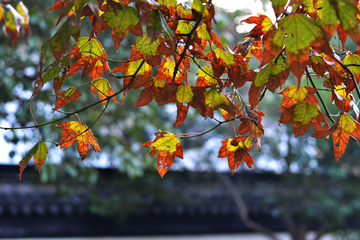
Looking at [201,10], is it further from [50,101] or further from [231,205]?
[231,205]

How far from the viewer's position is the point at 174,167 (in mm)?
3477

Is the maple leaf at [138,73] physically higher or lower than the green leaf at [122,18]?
lower

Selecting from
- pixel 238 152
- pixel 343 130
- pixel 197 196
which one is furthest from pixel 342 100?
pixel 197 196

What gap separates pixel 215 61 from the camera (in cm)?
38

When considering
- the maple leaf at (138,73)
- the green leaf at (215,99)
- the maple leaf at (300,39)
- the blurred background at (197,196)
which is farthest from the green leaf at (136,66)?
the blurred background at (197,196)

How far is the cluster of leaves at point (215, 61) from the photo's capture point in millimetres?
288

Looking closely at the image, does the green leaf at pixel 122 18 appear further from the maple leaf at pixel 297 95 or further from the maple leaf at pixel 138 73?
the maple leaf at pixel 297 95

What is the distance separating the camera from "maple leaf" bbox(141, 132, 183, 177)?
A: 455mm

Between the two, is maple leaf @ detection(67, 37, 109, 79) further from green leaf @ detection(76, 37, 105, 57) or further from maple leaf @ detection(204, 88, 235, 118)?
maple leaf @ detection(204, 88, 235, 118)

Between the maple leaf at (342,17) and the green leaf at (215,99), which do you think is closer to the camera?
the maple leaf at (342,17)

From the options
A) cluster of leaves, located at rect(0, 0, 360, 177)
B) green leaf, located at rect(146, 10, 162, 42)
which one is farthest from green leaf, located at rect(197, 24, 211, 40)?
green leaf, located at rect(146, 10, 162, 42)

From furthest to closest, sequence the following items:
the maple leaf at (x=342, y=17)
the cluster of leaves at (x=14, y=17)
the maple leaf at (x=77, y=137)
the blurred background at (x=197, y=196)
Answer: the blurred background at (x=197, y=196) < the maple leaf at (x=77, y=137) < the cluster of leaves at (x=14, y=17) < the maple leaf at (x=342, y=17)

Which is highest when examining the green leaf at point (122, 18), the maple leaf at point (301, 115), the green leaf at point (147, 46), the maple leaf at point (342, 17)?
the green leaf at point (122, 18)

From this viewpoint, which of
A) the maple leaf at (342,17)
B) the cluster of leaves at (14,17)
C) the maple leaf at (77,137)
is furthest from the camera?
the maple leaf at (77,137)
